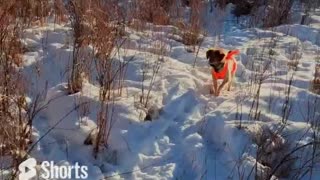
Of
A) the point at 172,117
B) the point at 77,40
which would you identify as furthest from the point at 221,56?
the point at 77,40

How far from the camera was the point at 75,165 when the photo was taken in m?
2.83

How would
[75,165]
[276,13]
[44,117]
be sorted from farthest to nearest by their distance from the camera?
[276,13] < [44,117] < [75,165]

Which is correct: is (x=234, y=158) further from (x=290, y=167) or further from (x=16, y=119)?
(x=16, y=119)

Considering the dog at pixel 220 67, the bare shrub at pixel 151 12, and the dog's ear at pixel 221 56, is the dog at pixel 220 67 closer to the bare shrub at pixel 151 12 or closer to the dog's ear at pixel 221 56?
the dog's ear at pixel 221 56

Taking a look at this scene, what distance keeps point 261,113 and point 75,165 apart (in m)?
1.55

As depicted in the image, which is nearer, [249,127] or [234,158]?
[234,158]

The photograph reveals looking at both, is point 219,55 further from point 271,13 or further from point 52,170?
point 271,13

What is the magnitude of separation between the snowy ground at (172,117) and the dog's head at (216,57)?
26cm

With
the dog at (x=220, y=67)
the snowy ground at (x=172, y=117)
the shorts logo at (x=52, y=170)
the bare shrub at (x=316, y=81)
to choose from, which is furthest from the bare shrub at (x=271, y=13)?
the shorts logo at (x=52, y=170)

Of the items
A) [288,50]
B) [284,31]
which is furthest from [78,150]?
[284,31]

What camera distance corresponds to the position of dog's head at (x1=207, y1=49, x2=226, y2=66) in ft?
12.7

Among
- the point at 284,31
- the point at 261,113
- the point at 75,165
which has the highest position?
the point at 284,31

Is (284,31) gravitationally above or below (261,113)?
above

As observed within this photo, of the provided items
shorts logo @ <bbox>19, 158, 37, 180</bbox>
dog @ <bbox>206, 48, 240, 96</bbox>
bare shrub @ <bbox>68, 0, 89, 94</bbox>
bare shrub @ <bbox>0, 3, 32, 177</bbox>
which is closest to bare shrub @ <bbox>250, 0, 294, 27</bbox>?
dog @ <bbox>206, 48, 240, 96</bbox>
